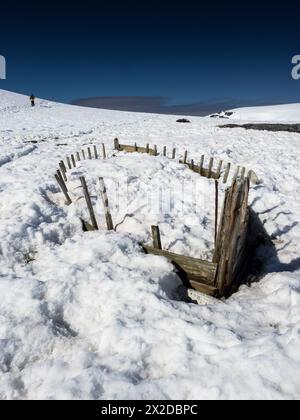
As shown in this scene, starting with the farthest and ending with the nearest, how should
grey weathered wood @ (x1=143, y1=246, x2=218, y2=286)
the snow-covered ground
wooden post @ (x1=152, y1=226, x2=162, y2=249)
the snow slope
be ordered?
the snow slope, wooden post @ (x1=152, y1=226, x2=162, y2=249), grey weathered wood @ (x1=143, y1=246, x2=218, y2=286), the snow-covered ground

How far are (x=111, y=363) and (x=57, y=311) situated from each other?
132 centimetres

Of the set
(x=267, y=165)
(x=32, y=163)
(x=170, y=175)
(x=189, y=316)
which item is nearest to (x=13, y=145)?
(x=32, y=163)

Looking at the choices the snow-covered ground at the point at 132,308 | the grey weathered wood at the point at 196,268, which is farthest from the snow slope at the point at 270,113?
the grey weathered wood at the point at 196,268

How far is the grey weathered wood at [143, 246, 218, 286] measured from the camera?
5832 millimetres

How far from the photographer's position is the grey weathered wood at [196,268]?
5.83 meters

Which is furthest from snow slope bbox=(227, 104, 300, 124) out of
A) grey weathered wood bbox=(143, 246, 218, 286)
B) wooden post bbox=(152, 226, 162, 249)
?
grey weathered wood bbox=(143, 246, 218, 286)

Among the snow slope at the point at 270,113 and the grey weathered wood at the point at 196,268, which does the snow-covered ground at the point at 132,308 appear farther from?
the snow slope at the point at 270,113

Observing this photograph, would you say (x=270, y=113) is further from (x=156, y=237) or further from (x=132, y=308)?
(x=132, y=308)

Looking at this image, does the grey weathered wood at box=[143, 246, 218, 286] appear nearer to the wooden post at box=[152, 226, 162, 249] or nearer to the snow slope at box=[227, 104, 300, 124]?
the wooden post at box=[152, 226, 162, 249]

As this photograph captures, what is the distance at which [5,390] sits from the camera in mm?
3762

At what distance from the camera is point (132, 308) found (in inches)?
195

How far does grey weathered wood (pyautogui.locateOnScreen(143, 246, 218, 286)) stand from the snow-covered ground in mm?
235

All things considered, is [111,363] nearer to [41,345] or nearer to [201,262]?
[41,345]

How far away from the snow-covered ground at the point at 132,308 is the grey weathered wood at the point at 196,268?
235 mm
